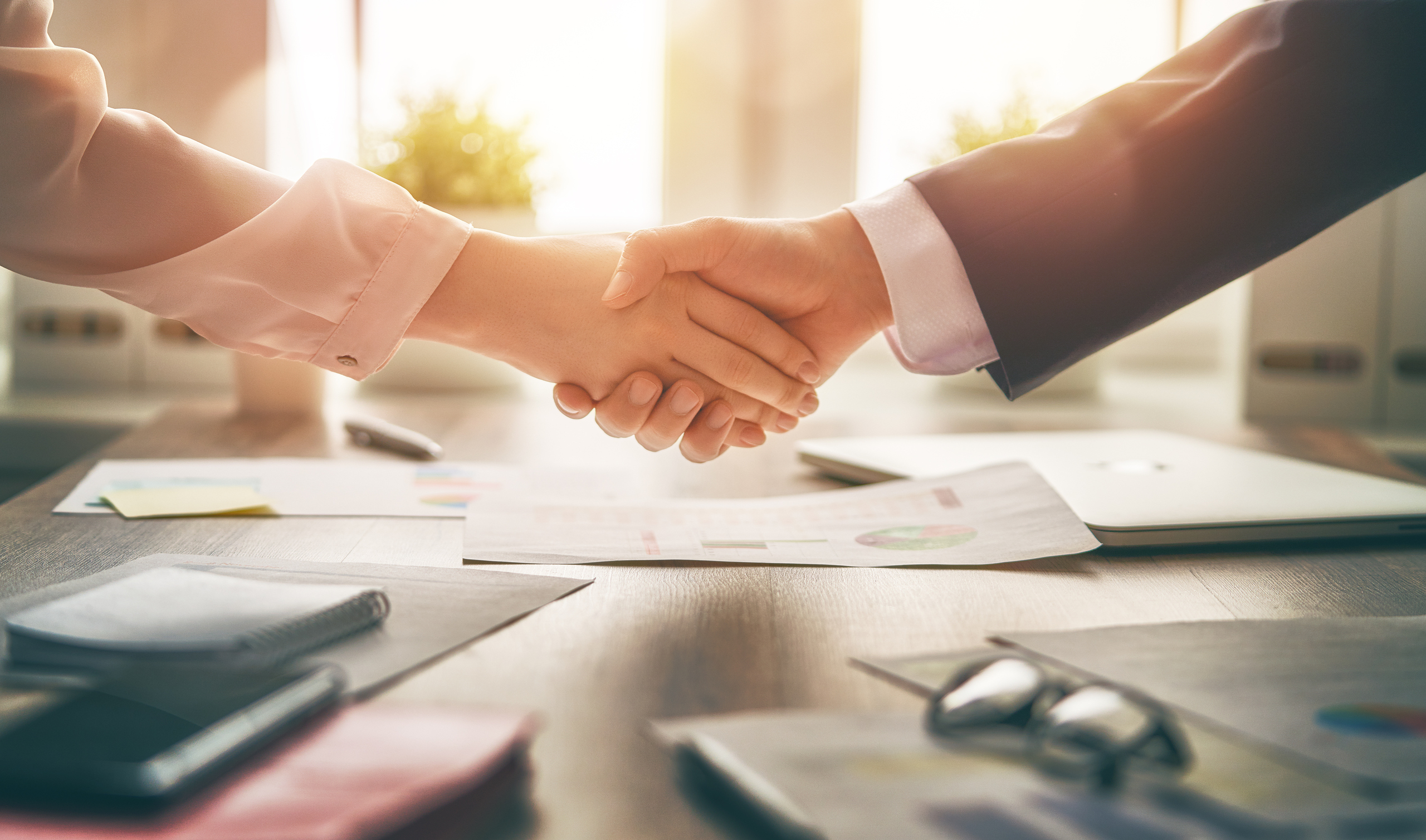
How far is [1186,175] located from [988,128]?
3.32ft

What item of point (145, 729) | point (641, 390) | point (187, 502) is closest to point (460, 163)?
point (641, 390)

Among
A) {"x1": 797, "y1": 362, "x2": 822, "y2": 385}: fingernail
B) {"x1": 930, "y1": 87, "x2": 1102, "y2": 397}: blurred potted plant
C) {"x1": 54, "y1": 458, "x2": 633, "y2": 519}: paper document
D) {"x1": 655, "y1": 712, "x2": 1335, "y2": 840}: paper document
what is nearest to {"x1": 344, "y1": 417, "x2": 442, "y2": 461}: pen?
{"x1": 54, "y1": 458, "x2": 633, "y2": 519}: paper document

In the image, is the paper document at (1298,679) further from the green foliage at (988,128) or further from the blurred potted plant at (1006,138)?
the green foliage at (988,128)

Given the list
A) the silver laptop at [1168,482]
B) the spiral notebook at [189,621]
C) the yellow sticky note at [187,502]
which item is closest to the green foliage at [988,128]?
the silver laptop at [1168,482]

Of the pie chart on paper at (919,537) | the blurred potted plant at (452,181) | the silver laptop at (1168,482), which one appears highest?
the blurred potted plant at (452,181)

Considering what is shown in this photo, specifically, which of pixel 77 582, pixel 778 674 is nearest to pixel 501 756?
pixel 778 674

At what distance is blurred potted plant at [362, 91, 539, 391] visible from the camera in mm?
1568

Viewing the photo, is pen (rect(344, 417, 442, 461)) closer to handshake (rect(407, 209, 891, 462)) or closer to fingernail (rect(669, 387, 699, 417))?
handshake (rect(407, 209, 891, 462))

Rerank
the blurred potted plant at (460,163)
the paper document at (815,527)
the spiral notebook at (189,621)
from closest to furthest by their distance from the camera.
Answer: the spiral notebook at (189,621), the paper document at (815,527), the blurred potted plant at (460,163)

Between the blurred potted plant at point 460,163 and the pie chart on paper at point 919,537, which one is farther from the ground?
the blurred potted plant at point 460,163

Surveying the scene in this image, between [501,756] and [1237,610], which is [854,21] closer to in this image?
[1237,610]

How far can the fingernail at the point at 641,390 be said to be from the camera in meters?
0.93

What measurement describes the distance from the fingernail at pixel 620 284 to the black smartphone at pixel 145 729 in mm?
554

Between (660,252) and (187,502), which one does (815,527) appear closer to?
(660,252)
